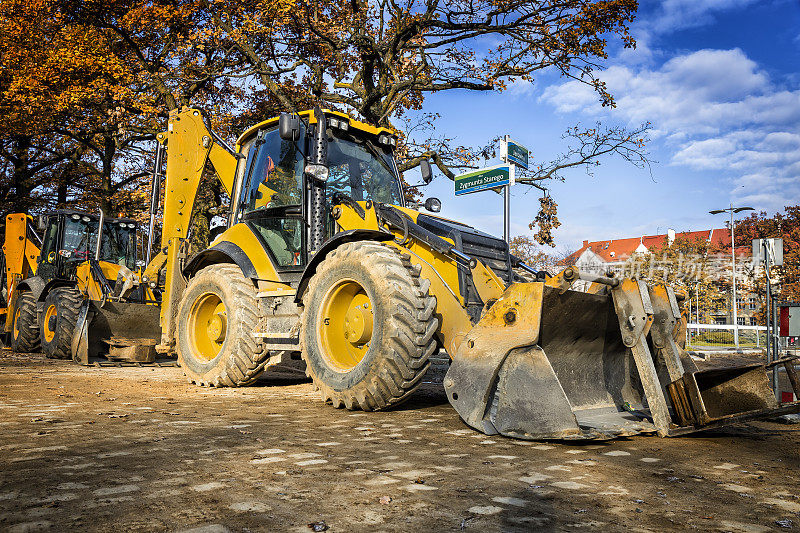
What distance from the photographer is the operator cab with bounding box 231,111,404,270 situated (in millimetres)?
7133

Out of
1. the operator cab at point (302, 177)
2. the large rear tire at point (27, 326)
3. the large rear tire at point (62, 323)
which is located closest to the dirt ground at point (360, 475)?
the operator cab at point (302, 177)

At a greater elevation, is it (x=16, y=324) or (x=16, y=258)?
(x=16, y=258)

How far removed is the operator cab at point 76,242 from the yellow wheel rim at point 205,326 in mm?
7068

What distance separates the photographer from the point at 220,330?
25.7 ft

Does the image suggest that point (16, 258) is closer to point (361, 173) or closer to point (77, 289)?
point (77, 289)

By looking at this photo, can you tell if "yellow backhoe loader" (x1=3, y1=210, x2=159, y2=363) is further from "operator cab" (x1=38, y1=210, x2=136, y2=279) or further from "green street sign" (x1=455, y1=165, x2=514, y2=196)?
"green street sign" (x1=455, y1=165, x2=514, y2=196)

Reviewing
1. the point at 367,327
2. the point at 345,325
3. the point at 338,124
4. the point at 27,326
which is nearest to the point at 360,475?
the point at 367,327

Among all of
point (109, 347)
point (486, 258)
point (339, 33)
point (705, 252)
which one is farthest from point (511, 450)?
point (705, 252)

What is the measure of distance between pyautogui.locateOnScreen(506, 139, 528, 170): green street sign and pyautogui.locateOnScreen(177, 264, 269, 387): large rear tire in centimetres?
425

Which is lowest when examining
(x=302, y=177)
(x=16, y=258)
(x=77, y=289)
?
(x=77, y=289)

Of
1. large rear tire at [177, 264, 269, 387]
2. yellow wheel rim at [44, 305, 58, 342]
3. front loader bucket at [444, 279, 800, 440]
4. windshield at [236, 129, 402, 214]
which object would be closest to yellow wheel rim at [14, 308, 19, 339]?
yellow wheel rim at [44, 305, 58, 342]

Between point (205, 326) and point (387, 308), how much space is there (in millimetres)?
4016

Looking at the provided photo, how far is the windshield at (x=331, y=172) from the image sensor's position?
717cm

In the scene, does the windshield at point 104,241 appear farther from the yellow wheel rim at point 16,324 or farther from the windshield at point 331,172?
the windshield at point 331,172
